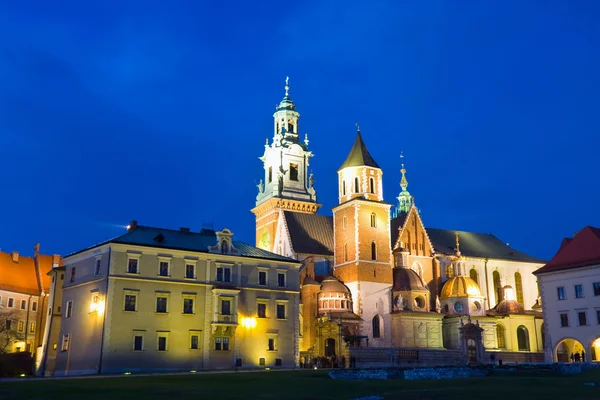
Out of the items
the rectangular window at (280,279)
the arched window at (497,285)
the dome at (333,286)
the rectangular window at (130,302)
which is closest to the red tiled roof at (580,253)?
the dome at (333,286)

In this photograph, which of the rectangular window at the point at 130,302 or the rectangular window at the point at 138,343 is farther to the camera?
the rectangular window at the point at 130,302

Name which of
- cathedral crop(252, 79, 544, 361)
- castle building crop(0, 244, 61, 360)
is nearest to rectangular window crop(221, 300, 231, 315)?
cathedral crop(252, 79, 544, 361)

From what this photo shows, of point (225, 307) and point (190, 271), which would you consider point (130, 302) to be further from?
point (225, 307)

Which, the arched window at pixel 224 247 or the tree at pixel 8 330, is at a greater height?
the arched window at pixel 224 247

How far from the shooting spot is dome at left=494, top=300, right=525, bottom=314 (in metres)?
80.4

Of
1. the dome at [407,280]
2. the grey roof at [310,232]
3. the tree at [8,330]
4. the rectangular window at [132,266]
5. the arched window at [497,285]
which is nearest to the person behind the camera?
the rectangular window at [132,266]

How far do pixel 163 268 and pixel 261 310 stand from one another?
379 inches

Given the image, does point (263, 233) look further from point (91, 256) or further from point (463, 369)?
point (463, 369)

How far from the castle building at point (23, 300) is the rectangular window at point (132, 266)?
21.9m

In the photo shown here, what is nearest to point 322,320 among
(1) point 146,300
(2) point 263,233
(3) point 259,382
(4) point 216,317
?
(4) point 216,317

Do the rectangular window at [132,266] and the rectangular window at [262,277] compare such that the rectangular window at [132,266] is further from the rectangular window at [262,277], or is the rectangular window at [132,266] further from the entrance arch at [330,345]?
the entrance arch at [330,345]

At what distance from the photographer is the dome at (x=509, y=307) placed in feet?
264

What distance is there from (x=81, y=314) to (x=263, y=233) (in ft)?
138

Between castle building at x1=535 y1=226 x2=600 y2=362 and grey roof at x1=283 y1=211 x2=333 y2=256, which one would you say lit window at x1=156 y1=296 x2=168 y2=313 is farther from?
castle building at x1=535 y1=226 x2=600 y2=362
